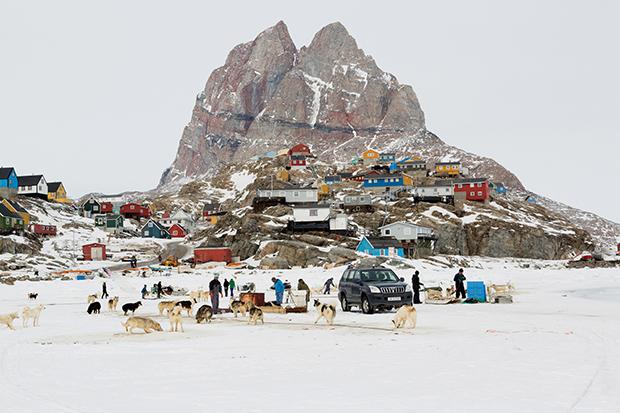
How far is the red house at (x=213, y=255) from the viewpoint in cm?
8512

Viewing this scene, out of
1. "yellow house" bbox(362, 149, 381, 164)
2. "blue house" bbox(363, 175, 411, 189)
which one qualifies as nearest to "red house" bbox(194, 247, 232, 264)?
"blue house" bbox(363, 175, 411, 189)

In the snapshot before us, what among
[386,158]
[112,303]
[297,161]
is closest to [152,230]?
[297,161]

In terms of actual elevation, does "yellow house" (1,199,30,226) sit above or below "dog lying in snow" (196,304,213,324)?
above

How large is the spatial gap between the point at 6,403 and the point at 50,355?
544 centimetres

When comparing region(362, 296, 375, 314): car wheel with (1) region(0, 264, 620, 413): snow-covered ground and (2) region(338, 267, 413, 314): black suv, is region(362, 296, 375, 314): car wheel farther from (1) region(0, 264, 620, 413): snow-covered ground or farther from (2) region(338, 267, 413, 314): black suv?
(1) region(0, 264, 620, 413): snow-covered ground

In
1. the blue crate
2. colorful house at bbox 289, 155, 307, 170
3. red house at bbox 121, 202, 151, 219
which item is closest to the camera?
the blue crate

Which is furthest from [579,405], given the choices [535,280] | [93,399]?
[535,280]

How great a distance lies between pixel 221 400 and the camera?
884 centimetres

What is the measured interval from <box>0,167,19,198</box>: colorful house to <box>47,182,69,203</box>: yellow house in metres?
12.0

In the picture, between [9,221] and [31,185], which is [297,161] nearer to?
[31,185]

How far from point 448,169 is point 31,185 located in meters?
102

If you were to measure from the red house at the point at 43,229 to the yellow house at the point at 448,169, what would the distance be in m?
96.0

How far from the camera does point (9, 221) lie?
96.2 meters

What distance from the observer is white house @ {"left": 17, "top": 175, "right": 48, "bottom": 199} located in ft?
426
